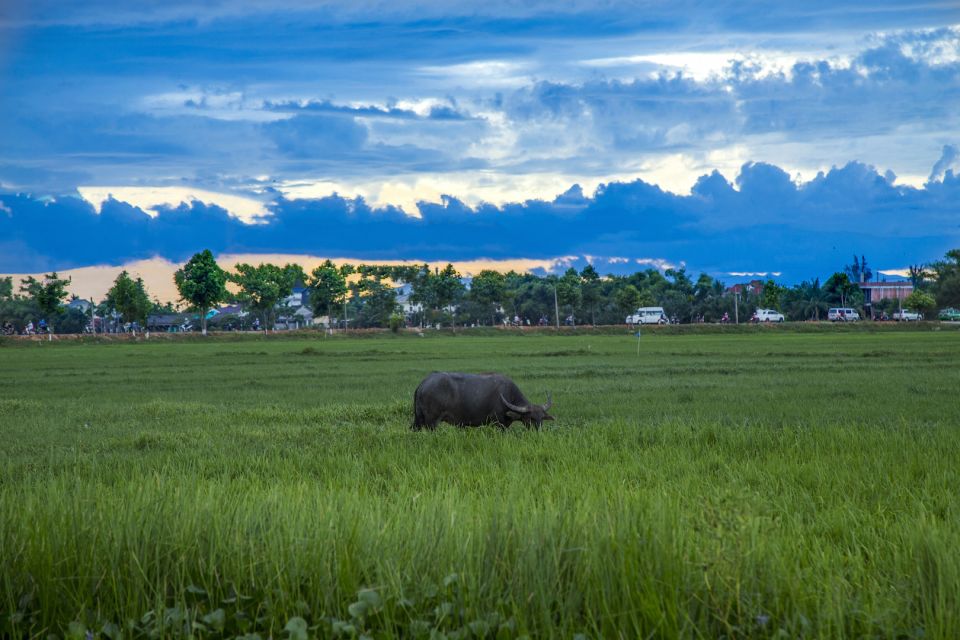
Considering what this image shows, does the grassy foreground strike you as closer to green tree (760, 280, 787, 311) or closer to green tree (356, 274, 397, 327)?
green tree (356, 274, 397, 327)

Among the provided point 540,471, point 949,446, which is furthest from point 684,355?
point 540,471

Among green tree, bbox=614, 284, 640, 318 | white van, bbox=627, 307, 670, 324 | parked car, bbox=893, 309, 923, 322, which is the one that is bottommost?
parked car, bbox=893, 309, 923, 322

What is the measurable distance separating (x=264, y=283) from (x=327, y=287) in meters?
6.56

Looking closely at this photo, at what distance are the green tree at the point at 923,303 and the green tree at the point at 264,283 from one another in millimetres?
68383

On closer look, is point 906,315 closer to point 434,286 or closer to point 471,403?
point 434,286

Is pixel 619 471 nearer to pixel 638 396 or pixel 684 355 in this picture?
pixel 638 396

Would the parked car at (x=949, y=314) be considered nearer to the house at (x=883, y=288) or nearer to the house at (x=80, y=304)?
the house at (x=883, y=288)

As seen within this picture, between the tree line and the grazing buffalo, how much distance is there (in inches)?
2553

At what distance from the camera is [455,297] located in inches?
3730

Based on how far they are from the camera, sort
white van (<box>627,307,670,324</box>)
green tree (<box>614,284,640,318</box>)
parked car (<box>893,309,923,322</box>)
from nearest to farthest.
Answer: green tree (<box>614,284,640,318</box>) → parked car (<box>893,309,923,322</box>) → white van (<box>627,307,670,324</box>)

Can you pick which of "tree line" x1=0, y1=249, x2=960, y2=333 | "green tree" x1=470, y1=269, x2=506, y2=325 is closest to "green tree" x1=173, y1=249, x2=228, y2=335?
"tree line" x1=0, y1=249, x2=960, y2=333

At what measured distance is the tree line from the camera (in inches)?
3219

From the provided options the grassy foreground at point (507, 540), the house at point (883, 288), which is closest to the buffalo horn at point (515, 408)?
the grassy foreground at point (507, 540)

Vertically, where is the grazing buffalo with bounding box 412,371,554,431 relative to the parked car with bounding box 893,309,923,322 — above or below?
below
